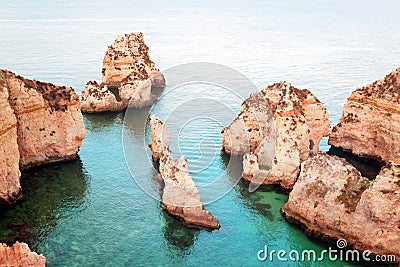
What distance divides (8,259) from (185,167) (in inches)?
656

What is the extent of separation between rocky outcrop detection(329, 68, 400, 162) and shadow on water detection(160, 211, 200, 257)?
24.5m

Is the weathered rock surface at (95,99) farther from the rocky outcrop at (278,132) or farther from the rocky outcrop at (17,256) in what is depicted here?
the rocky outcrop at (17,256)

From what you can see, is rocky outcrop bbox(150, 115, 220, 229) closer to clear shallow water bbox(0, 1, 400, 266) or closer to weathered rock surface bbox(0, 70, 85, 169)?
clear shallow water bbox(0, 1, 400, 266)

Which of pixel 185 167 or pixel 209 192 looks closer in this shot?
pixel 185 167

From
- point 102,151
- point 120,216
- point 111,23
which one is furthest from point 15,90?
point 111,23

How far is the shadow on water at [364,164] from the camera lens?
45469 millimetres

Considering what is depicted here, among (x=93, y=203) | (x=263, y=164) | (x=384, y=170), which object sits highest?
(x=384, y=170)

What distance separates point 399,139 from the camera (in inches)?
1740

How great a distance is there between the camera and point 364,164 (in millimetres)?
47656

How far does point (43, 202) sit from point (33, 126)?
28.8 ft

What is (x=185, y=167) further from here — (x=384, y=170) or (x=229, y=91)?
(x=229, y=91)

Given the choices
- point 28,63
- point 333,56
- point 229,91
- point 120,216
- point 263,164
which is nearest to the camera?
point 120,216

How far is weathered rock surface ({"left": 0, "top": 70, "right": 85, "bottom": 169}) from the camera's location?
41.1 metres

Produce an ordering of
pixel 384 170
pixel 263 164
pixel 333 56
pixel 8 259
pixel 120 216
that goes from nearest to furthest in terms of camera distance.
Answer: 1. pixel 8 259
2. pixel 384 170
3. pixel 120 216
4. pixel 263 164
5. pixel 333 56
